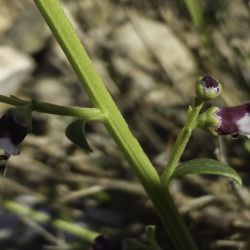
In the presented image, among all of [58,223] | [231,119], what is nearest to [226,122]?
[231,119]

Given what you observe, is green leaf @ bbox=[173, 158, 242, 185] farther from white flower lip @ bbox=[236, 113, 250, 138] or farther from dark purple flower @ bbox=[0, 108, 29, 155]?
dark purple flower @ bbox=[0, 108, 29, 155]

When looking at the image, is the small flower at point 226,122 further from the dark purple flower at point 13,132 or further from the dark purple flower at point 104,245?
the dark purple flower at point 104,245

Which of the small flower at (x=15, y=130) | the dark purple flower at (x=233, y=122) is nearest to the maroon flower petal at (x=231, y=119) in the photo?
the dark purple flower at (x=233, y=122)

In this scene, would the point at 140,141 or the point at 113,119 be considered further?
the point at 140,141

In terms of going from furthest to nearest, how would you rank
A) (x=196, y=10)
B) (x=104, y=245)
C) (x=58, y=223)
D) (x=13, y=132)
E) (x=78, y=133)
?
1. (x=58, y=223)
2. (x=196, y=10)
3. (x=104, y=245)
4. (x=78, y=133)
5. (x=13, y=132)

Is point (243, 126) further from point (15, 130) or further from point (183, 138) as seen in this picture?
point (15, 130)

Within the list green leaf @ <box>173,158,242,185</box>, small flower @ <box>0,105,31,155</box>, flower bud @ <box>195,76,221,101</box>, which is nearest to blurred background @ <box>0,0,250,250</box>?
green leaf @ <box>173,158,242,185</box>
